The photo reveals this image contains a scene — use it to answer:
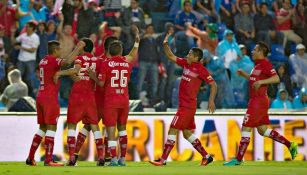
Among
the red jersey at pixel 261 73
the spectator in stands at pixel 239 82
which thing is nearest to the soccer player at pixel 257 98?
the red jersey at pixel 261 73

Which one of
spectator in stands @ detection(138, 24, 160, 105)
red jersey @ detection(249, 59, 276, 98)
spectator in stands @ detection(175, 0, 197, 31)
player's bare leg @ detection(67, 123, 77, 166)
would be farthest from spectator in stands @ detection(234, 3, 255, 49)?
player's bare leg @ detection(67, 123, 77, 166)

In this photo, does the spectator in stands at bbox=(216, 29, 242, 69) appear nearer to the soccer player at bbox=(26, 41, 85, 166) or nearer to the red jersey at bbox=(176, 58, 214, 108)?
the red jersey at bbox=(176, 58, 214, 108)

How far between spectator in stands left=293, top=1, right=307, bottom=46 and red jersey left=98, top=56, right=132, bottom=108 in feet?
40.7

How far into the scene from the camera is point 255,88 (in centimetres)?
2220

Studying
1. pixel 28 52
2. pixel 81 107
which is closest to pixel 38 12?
pixel 28 52

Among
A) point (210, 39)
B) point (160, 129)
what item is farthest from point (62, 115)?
point (210, 39)

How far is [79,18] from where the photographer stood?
3088 centimetres

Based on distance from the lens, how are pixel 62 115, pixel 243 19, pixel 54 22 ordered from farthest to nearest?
1. pixel 243 19
2. pixel 54 22
3. pixel 62 115

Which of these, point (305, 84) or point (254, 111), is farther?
point (305, 84)

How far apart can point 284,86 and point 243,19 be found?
2.54 metres

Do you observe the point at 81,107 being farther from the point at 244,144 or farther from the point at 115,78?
the point at 244,144

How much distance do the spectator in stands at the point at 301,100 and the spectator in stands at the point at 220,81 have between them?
1590mm

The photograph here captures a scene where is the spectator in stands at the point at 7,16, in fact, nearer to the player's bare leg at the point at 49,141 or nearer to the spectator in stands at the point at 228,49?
the spectator in stands at the point at 228,49

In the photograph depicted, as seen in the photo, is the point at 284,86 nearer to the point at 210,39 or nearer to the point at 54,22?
the point at 210,39
